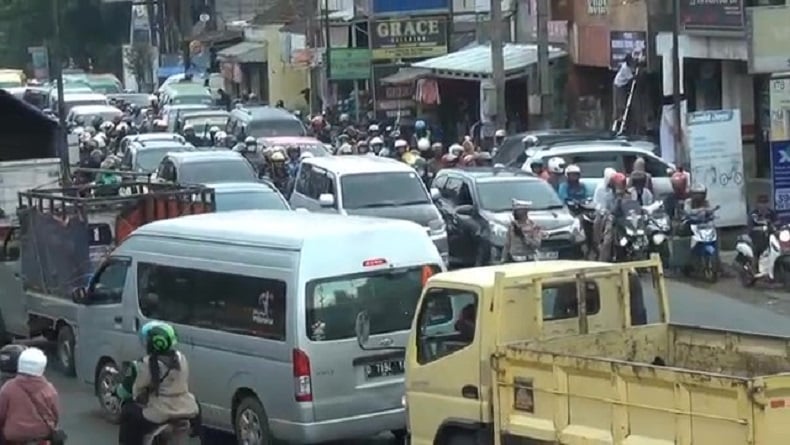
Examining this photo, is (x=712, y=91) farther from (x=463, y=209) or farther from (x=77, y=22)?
(x=77, y=22)

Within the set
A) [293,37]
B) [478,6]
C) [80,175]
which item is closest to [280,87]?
[293,37]

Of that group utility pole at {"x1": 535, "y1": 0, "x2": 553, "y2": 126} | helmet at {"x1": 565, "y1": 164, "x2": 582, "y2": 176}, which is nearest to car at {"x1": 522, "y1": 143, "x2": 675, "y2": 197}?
helmet at {"x1": 565, "y1": 164, "x2": 582, "y2": 176}

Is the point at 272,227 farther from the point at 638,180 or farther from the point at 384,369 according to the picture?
the point at 638,180

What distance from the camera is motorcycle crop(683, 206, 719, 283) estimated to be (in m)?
24.1

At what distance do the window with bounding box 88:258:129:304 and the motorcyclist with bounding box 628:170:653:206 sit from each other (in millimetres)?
10088

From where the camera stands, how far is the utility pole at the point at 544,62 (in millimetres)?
39344

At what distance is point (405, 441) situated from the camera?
14922 mm

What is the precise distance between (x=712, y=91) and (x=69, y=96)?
97.2ft

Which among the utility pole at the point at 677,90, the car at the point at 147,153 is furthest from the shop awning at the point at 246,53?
the utility pole at the point at 677,90

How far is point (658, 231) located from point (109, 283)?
32.6 ft

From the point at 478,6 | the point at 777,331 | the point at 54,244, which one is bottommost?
the point at 777,331

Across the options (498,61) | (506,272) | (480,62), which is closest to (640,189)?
(498,61)

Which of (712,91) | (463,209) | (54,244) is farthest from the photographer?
(712,91)

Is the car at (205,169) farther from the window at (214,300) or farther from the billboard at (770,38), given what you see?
the window at (214,300)
